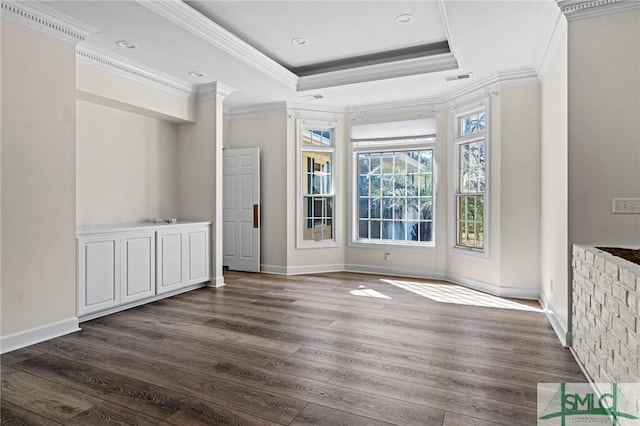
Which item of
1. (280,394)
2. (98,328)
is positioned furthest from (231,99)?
(280,394)

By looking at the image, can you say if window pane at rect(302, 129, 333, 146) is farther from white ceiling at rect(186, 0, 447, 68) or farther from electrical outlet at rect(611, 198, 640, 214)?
electrical outlet at rect(611, 198, 640, 214)

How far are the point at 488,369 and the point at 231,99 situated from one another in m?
5.11

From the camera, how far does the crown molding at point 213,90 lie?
207 inches

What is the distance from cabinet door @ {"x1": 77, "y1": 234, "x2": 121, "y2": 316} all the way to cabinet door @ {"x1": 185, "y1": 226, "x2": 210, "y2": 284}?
1066mm

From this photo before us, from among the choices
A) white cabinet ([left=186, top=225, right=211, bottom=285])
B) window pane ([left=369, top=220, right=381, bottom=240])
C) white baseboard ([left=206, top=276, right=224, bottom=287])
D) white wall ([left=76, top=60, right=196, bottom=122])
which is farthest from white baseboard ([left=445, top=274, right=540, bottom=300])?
white wall ([left=76, top=60, right=196, bottom=122])

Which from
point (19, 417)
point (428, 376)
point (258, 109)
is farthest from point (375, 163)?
point (19, 417)

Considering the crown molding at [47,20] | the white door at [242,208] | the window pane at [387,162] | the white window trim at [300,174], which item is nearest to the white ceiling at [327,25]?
the crown molding at [47,20]

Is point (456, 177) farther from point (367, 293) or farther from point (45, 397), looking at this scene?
point (45, 397)

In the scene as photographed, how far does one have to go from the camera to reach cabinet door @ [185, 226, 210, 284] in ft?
16.5

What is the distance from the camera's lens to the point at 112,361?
2.86 meters

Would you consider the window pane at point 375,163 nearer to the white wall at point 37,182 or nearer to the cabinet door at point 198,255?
the cabinet door at point 198,255

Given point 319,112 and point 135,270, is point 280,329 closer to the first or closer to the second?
point 135,270

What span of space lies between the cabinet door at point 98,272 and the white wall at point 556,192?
4227mm

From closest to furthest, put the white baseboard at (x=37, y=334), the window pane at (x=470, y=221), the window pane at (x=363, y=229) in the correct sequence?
1. the white baseboard at (x=37, y=334)
2. the window pane at (x=470, y=221)
3. the window pane at (x=363, y=229)
